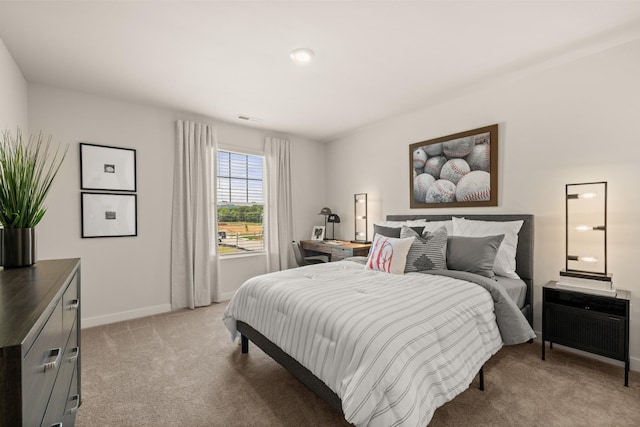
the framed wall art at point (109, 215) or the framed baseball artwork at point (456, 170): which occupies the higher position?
the framed baseball artwork at point (456, 170)

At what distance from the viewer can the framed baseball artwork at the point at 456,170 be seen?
10.4ft

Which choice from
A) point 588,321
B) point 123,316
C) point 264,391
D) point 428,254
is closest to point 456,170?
point 428,254

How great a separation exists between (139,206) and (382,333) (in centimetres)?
341

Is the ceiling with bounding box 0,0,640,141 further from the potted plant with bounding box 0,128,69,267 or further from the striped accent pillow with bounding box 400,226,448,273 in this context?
the striped accent pillow with bounding box 400,226,448,273

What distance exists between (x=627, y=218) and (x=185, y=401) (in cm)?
359

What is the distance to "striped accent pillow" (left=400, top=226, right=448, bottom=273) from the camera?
265 cm

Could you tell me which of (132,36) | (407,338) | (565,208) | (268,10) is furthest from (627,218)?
(132,36)

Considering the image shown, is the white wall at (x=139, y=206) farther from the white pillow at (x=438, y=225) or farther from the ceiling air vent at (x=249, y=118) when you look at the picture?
the white pillow at (x=438, y=225)

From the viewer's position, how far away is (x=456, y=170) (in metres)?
3.44

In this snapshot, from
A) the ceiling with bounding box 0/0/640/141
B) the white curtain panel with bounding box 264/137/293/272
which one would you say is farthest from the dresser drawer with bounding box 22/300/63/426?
the white curtain panel with bounding box 264/137/293/272

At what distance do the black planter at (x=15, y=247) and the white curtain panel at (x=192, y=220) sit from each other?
7.75ft

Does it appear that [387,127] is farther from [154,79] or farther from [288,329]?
A: [288,329]

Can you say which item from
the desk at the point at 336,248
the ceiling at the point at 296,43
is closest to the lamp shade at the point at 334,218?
the desk at the point at 336,248

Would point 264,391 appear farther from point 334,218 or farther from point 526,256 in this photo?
point 334,218
